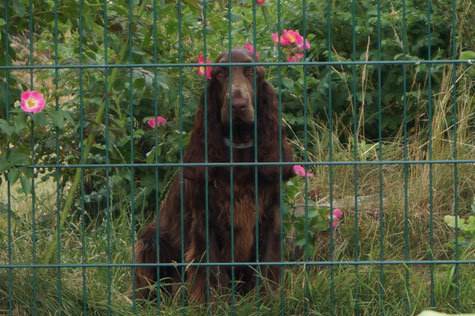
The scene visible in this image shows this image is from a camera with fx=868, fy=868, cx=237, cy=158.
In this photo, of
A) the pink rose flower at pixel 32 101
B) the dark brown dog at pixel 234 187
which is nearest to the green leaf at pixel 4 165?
the pink rose flower at pixel 32 101

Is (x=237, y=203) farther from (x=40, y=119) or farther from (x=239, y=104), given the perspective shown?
(x=40, y=119)

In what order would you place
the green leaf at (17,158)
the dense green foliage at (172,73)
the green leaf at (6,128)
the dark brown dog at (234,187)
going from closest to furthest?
the green leaf at (6,128) < the green leaf at (17,158) < the dense green foliage at (172,73) < the dark brown dog at (234,187)

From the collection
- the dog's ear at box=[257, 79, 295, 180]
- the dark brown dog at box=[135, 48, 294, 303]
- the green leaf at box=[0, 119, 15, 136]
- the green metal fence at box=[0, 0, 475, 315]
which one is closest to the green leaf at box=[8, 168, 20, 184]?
the green metal fence at box=[0, 0, 475, 315]

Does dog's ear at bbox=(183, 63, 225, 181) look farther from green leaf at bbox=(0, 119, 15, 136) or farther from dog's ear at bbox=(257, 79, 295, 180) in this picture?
green leaf at bbox=(0, 119, 15, 136)

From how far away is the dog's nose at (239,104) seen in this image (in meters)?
4.11

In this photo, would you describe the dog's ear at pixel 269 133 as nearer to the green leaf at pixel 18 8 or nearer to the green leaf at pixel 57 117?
the green leaf at pixel 57 117

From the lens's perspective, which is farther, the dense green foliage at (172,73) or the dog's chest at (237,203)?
the dog's chest at (237,203)

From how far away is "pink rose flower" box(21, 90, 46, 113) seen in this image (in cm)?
366

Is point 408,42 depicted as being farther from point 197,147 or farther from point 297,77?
point 197,147

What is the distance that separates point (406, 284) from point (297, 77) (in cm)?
280

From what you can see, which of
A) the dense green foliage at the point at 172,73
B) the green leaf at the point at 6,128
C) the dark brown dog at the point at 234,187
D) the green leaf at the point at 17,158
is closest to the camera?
the green leaf at the point at 6,128

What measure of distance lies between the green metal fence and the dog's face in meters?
0.17

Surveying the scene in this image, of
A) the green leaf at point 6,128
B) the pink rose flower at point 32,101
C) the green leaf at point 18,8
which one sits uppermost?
the green leaf at point 18,8

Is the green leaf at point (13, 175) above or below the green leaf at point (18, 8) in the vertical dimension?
below
